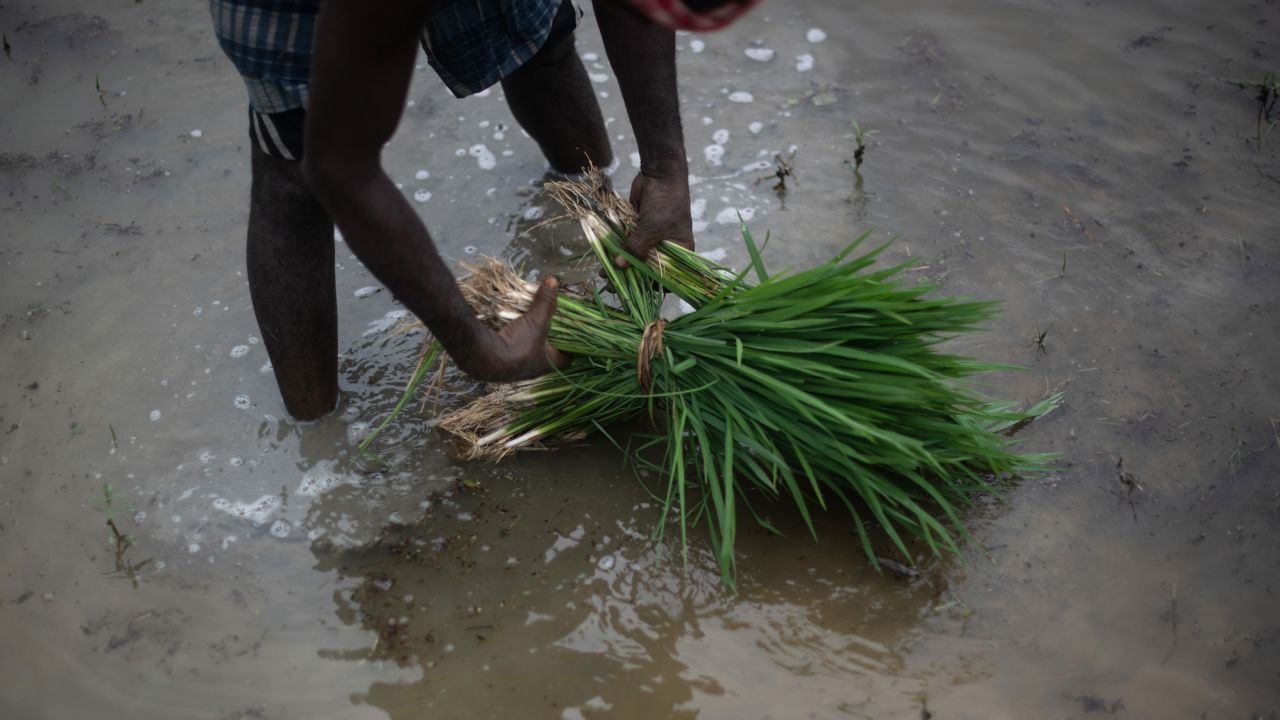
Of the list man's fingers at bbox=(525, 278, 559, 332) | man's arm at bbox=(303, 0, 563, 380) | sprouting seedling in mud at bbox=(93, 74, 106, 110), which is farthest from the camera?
sprouting seedling in mud at bbox=(93, 74, 106, 110)

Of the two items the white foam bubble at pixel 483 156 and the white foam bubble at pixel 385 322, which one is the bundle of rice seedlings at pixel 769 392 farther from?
the white foam bubble at pixel 483 156

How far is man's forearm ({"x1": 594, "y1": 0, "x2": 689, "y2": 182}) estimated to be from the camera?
2.43 m

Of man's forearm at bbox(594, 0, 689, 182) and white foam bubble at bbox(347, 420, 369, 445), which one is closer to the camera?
man's forearm at bbox(594, 0, 689, 182)

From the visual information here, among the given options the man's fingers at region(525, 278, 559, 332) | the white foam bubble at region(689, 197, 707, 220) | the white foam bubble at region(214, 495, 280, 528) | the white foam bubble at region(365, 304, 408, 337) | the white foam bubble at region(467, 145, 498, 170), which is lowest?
the white foam bubble at region(214, 495, 280, 528)

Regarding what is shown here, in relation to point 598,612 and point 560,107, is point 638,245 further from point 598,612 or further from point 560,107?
point 598,612

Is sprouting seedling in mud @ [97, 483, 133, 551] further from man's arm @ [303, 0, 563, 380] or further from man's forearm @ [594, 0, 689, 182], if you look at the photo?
man's forearm @ [594, 0, 689, 182]

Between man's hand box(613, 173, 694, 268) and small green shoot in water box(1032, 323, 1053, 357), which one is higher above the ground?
man's hand box(613, 173, 694, 268)

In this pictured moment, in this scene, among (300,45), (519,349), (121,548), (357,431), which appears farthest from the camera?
(357,431)

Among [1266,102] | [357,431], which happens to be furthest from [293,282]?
[1266,102]

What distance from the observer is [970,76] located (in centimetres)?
348

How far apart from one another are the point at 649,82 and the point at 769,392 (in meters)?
0.86

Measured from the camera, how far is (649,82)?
2.50 meters

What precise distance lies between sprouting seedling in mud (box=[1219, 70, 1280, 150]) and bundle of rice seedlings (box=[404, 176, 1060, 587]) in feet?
4.75

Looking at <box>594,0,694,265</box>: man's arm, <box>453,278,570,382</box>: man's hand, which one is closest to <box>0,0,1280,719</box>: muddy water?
<box>453,278,570,382</box>: man's hand
